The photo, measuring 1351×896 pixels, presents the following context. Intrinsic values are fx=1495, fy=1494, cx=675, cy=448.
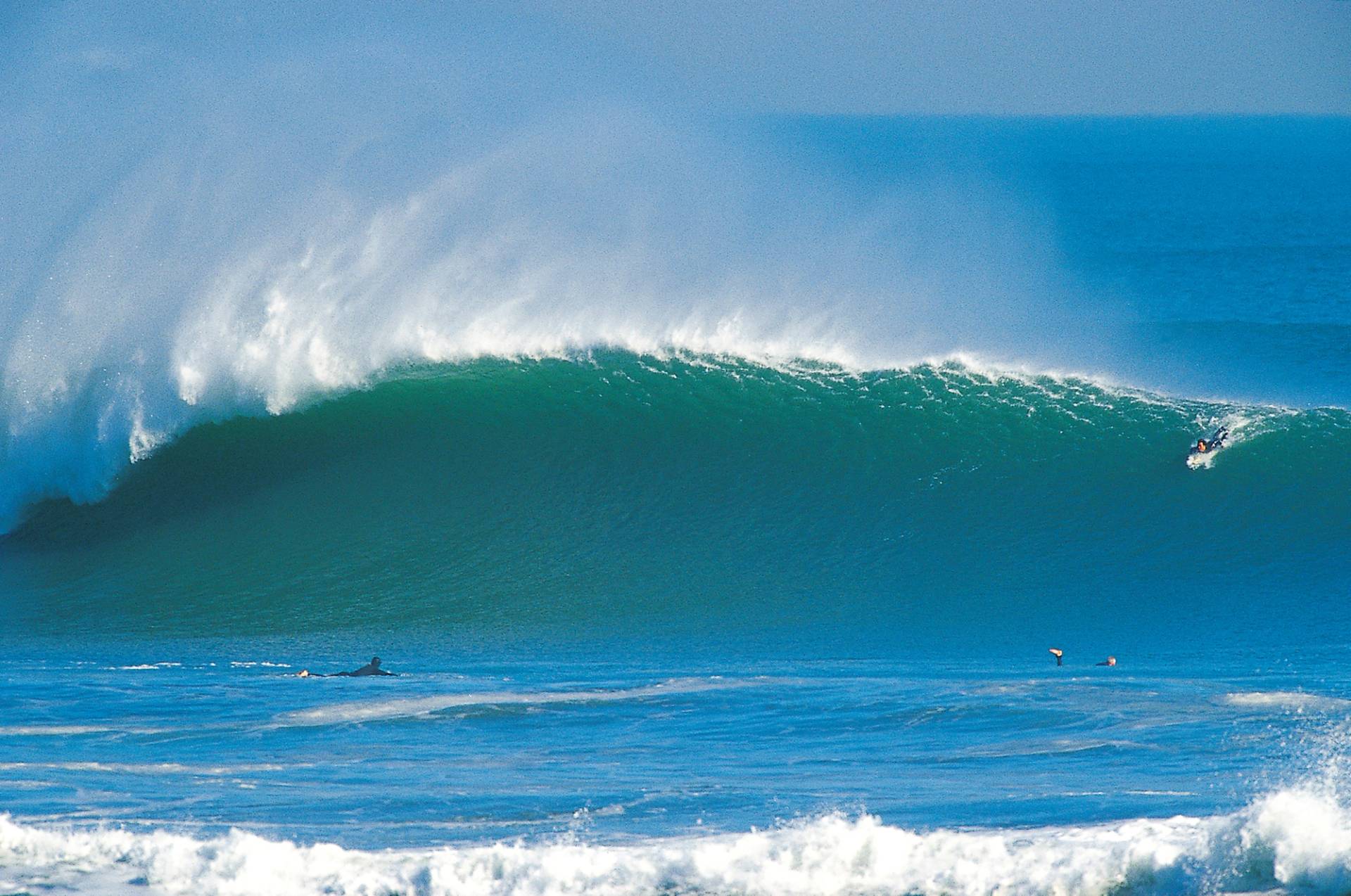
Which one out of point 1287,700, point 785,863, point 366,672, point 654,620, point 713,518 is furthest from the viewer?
point 713,518

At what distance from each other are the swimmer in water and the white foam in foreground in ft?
11.2

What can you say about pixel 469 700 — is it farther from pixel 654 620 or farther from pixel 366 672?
pixel 654 620

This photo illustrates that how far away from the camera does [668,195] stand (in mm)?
20625

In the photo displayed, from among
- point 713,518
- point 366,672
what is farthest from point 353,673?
point 713,518

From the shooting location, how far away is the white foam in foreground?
20.7ft

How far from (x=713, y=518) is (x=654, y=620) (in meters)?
1.88

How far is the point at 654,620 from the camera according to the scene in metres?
11.8

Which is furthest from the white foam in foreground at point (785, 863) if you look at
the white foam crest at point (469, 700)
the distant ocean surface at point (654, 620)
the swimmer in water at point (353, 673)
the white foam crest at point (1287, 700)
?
the swimmer in water at point (353, 673)

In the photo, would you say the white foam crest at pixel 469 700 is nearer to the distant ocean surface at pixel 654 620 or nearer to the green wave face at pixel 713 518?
the distant ocean surface at pixel 654 620

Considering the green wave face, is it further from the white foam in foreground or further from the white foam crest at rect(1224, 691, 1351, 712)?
the white foam in foreground

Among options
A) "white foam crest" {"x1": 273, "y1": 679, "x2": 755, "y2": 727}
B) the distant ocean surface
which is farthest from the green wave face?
"white foam crest" {"x1": 273, "y1": 679, "x2": 755, "y2": 727}

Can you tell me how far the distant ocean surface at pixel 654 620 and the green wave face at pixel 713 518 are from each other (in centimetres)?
4

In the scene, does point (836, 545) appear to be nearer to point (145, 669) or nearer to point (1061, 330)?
point (145, 669)

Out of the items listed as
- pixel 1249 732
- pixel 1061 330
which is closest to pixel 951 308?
pixel 1061 330
